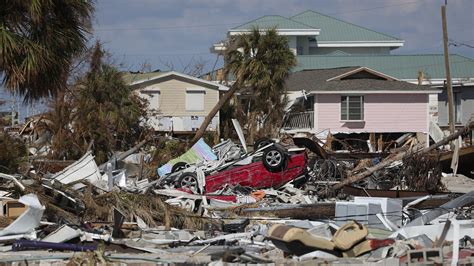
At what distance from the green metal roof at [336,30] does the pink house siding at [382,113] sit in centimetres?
2912

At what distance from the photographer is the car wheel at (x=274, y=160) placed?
22.7m

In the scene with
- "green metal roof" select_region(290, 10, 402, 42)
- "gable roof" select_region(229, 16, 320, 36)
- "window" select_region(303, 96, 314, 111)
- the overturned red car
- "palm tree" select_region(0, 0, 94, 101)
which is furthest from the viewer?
"green metal roof" select_region(290, 10, 402, 42)

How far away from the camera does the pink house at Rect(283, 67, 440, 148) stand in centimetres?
4925

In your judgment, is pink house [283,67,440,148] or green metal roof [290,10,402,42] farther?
green metal roof [290,10,402,42]

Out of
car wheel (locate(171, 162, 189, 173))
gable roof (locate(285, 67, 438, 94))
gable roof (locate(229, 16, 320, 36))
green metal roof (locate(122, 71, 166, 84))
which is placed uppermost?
gable roof (locate(229, 16, 320, 36))

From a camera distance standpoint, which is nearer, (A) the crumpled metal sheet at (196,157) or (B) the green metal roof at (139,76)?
(A) the crumpled metal sheet at (196,157)

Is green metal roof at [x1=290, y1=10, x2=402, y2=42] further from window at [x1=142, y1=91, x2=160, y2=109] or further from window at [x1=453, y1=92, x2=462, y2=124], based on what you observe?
window at [x1=142, y1=91, x2=160, y2=109]

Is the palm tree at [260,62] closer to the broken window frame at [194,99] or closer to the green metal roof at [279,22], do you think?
the broken window frame at [194,99]

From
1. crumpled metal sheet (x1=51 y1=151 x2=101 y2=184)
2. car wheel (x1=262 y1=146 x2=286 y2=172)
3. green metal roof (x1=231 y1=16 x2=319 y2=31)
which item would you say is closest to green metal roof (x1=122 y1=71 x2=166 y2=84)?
green metal roof (x1=231 y1=16 x2=319 y2=31)

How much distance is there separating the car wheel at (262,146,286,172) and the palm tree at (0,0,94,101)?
22.5 ft

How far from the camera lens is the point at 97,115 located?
33969mm

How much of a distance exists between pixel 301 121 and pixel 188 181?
28.5 metres

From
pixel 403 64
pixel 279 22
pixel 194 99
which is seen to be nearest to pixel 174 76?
pixel 194 99

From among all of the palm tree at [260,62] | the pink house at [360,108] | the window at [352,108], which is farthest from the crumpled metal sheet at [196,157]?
the window at [352,108]
